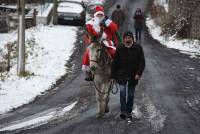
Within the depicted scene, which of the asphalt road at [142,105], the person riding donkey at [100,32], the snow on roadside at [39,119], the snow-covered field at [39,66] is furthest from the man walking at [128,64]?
the snow-covered field at [39,66]

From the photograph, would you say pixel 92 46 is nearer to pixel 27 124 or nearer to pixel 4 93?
pixel 27 124

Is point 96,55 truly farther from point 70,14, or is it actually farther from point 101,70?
point 70,14

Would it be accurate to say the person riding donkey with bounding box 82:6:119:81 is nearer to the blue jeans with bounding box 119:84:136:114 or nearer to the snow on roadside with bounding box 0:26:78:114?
the blue jeans with bounding box 119:84:136:114

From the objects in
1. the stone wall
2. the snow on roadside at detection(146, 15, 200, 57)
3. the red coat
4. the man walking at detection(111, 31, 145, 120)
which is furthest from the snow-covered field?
the stone wall

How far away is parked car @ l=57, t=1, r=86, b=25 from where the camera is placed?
3897cm

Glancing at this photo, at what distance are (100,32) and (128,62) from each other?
0.92 m

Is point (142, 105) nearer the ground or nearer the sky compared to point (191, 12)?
nearer the ground

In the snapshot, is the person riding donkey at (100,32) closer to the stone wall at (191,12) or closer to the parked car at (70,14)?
the stone wall at (191,12)

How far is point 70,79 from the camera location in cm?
1880

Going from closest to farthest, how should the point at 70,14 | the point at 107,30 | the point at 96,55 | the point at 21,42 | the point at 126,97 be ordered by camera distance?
the point at 96,55 → the point at 126,97 → the point at 107,30 → the point at 21,42 → the point at 70,14

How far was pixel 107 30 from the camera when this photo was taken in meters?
12.2

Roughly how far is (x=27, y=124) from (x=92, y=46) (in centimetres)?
202

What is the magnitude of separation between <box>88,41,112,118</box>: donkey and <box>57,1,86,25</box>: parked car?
1063 inches

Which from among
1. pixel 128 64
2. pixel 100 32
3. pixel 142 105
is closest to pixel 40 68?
pixel 142 105
